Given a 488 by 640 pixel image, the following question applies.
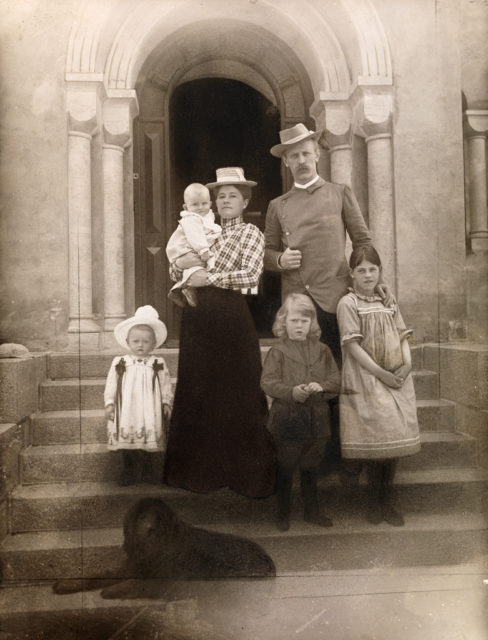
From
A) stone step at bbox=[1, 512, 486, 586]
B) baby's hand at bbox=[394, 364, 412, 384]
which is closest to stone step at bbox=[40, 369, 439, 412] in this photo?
stone step at bbox=[1, 512, 486, 586]

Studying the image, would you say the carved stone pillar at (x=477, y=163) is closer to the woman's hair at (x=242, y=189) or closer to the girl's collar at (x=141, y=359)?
the woman's hair at (x=242, y=189)

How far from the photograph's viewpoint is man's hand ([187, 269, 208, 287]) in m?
2.55

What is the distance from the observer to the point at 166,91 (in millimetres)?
2699

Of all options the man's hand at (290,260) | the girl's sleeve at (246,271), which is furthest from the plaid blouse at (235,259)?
the man's hand at (290,260)

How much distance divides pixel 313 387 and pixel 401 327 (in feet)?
1.70

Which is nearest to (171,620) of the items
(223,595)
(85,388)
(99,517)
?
(223,595)

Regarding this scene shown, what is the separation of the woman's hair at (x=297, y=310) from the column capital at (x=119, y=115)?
1138 millimetres

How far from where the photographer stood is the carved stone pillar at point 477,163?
269cm

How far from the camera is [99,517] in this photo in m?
2.46

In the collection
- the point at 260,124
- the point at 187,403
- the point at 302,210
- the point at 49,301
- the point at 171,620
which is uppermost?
the point at 260,124

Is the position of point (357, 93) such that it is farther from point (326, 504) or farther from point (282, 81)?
point (326, 504)

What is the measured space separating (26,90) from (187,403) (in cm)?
168

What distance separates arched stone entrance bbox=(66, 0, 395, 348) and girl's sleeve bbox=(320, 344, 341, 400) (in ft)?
1.72

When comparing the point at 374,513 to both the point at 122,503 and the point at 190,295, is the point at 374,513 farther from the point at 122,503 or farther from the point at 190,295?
the point at 190,295
